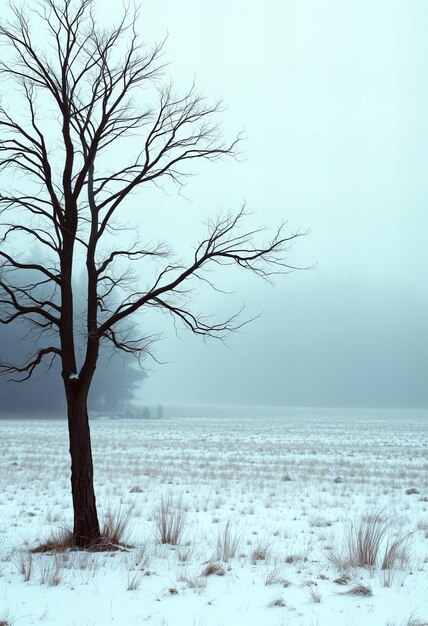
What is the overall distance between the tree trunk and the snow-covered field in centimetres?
76

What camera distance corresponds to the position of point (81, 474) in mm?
9336

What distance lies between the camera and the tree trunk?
9227mm

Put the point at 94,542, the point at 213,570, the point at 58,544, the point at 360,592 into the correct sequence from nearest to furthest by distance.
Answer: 1. the point at 360,592
2. the point at 213,570
3. the point at 94,542
4. the point at 58,544

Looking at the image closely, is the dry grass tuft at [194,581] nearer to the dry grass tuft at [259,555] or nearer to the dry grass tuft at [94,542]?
the dry grass tuft at [259,555]

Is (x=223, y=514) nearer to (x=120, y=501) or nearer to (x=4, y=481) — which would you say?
(x=120, y=501)

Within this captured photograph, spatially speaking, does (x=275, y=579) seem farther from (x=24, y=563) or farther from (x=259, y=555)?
(x=24, y=563)

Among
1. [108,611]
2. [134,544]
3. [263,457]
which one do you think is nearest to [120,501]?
[134,544]

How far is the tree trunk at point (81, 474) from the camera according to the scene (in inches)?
363

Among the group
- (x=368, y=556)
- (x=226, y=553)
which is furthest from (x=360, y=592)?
(x=226, y=553)

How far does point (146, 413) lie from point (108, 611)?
250 ft

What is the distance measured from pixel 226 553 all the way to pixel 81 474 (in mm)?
2486

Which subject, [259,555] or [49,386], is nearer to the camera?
[259,555]

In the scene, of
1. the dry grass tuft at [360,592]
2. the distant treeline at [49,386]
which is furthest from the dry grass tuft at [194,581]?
the distant treeline at [49,386]

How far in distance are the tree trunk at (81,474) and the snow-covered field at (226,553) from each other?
764 millimetres
